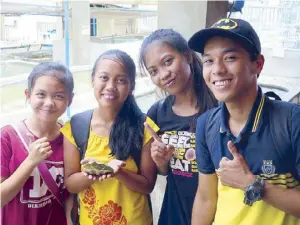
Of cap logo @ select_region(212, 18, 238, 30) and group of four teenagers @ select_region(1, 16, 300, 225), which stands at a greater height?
cap logo @ select_region(212, 18, 238, 30)

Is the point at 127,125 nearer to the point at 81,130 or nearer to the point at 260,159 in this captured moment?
the point at 81,130

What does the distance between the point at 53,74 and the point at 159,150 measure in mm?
494

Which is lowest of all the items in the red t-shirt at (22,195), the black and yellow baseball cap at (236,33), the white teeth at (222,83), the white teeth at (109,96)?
the red t-shirt at (22,195)

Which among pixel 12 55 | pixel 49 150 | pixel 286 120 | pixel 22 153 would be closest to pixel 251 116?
pixel 286 120

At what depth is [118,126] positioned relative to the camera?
4.15 ft

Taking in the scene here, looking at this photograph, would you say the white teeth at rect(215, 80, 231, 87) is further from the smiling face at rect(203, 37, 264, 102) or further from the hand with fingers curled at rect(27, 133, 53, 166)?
the hand with fingers curled at rect(27, 133, 53, 166)

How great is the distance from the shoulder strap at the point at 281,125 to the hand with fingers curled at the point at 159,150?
0.41 m

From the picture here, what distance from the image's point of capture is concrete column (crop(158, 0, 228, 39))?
214 centimetres

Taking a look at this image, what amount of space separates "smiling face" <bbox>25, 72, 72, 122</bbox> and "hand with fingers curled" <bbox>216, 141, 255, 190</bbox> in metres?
0.65

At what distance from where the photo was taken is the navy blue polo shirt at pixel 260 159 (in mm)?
892

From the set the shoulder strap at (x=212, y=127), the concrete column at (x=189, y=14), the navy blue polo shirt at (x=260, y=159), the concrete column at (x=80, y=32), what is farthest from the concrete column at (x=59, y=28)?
the navy blue polo shirt at (x=260, y=159)

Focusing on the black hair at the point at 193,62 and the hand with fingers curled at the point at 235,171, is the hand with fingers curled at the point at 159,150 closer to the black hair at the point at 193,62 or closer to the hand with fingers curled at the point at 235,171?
the black hair at the point at 193,62

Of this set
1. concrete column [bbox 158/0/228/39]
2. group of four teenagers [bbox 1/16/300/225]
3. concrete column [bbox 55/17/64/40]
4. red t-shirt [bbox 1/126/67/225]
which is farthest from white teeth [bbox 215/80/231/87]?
concrete column [bbox 55/17/64/40]

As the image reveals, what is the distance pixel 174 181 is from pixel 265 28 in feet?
22.2
